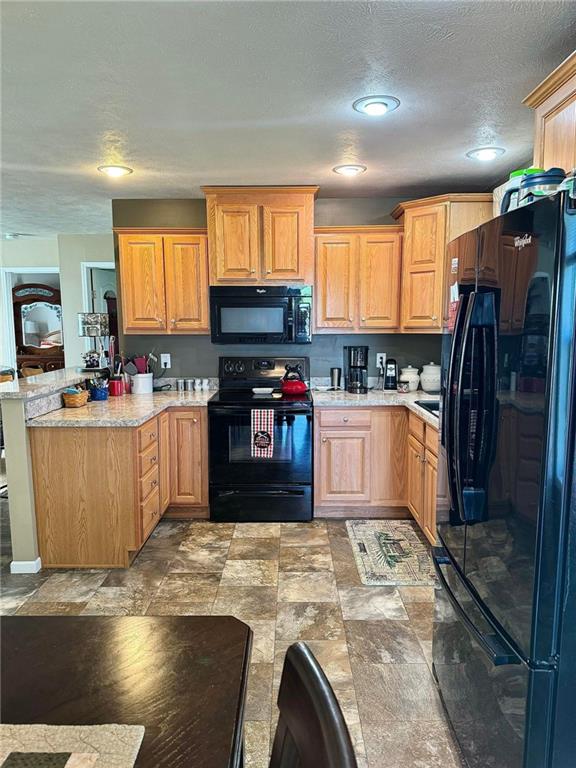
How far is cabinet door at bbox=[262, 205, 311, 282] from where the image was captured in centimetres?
375

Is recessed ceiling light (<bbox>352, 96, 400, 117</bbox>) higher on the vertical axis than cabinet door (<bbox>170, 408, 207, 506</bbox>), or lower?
higher

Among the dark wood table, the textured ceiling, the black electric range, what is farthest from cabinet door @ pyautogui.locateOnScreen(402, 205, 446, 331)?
the dark wood table

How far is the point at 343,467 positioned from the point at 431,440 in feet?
2.83

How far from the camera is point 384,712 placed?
191 centimetres

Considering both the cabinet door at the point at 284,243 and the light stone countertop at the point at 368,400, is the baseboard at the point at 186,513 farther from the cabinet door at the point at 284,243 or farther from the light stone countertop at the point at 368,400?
the cabinet door at the point at 284,243

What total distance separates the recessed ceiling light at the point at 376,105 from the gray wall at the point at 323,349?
6.84ft

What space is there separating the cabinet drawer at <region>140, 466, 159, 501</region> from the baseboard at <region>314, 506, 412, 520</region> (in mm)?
1230

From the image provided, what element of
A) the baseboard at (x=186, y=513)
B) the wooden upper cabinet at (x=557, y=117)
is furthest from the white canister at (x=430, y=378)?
the wooden upper cabinet at (x=557, y=117)

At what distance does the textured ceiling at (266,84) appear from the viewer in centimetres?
164

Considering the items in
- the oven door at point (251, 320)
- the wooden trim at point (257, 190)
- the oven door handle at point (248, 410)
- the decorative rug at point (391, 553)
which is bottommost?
the decorative rug at point (391, 553)

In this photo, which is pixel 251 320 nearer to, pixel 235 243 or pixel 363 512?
pixel 235 243

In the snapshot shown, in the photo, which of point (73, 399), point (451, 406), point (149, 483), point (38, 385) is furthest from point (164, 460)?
point (451, 406)

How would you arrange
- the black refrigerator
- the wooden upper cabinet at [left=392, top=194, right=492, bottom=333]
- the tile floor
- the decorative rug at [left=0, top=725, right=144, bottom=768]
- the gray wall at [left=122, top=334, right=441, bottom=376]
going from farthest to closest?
the gray wall at [left=122, top=334, right=441, bottom=376] < the wooden upper cabinet at [left=392, top=194, right=492, bottom=333] < the tile floor < the black refrigerator < the decorative rug at [left=0, top=725, right=144, bottom=768]

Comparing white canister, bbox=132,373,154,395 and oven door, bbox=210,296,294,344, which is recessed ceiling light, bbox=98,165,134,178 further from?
white canister, bbox=132,373,154,395
